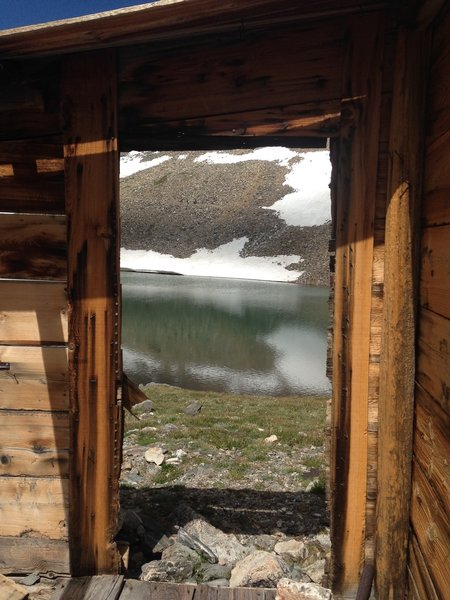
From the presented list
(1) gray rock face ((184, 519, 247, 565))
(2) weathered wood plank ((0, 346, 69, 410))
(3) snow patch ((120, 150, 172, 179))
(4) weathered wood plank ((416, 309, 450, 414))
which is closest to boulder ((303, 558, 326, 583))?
(1) gray rock face ((184, 519, 247, 565))

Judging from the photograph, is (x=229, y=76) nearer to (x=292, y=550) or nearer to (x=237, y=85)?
(x=237, y=85)

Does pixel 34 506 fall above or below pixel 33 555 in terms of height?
above

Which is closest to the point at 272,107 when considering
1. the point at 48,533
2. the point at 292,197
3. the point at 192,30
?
the point at 192,30

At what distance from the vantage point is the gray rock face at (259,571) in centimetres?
412

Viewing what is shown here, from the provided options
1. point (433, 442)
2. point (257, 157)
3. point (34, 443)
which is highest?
point (257, 157)

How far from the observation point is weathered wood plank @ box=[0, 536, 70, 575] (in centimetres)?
388

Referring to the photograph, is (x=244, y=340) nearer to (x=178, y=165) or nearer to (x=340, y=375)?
(x=340, y=375)

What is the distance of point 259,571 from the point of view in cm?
419

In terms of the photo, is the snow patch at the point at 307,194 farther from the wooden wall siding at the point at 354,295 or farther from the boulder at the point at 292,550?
the wooden wall siding at the point at 354,295

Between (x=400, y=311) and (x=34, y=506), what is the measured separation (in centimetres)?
328

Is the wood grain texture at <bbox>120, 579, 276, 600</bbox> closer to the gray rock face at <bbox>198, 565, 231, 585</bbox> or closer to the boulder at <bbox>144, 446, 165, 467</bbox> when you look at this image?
the gray rock face at <bbox>198, 565, 231, 585</bbox>

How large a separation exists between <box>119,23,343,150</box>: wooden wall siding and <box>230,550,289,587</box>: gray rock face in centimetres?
369

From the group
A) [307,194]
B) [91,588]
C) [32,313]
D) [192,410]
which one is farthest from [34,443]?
[307,194]

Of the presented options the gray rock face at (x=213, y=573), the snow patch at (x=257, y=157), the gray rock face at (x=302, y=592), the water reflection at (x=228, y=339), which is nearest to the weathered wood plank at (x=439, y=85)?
the gray rock face at (x=302, y=592)
